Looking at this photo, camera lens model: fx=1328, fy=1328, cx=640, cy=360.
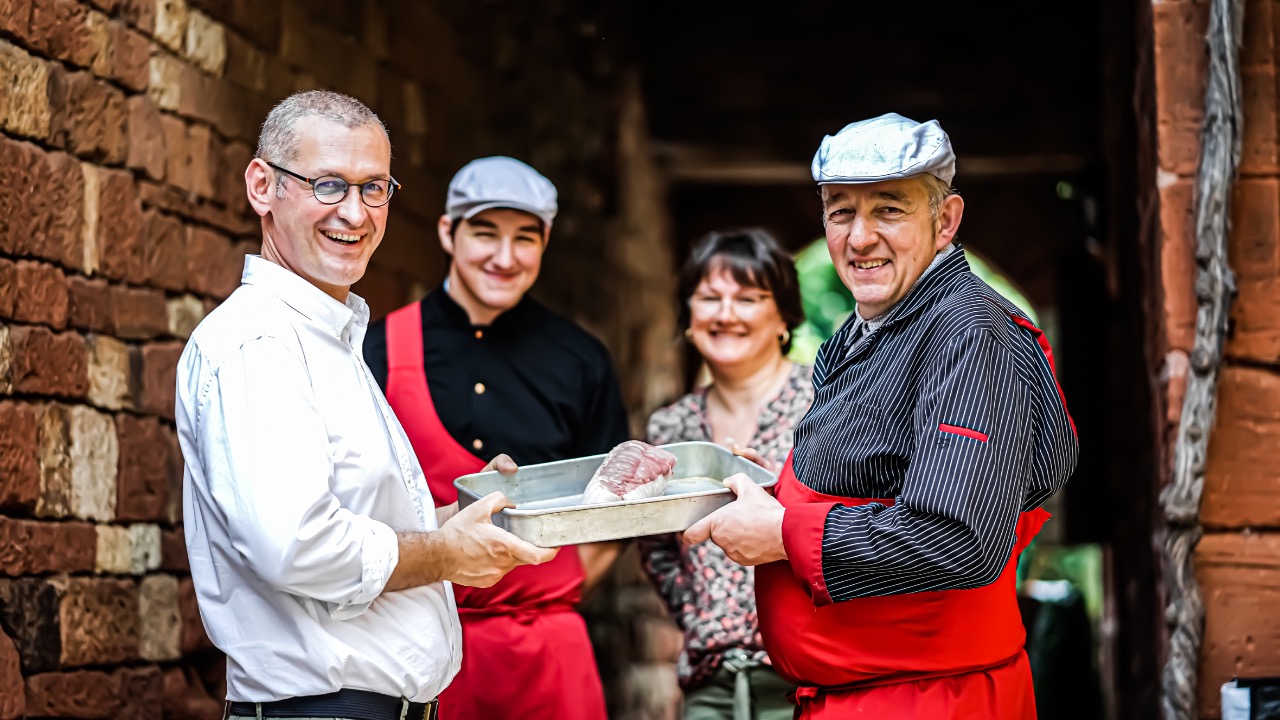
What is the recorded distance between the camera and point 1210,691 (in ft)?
9.66

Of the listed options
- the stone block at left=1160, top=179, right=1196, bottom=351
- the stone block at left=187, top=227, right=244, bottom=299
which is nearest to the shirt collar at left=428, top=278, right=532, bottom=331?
the stone block at left=187, top=227, right=244, bottom=299

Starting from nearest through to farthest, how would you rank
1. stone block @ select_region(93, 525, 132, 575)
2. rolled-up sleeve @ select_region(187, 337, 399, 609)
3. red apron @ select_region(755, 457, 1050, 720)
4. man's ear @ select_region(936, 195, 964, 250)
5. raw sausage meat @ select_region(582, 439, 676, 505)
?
1. rolled-up sleeve @ select_region(187, 337, 399, 609)
2. red apron @ select_region(755, 457, 1050, 720)
3. man's ear @ select_region(936, 195, 964, 250)
4. raw sausage meat @ select_region(582, 439, 676, 505)
5. stone block @ select_region(93, 525, 132, 575)

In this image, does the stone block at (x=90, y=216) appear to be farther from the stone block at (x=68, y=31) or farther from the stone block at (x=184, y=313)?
the stone block at (x=184, y=313)

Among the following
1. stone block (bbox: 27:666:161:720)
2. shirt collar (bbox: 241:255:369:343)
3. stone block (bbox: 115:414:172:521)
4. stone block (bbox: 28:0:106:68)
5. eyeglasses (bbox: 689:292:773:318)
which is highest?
stone block (bbox: 28:0:106:68)

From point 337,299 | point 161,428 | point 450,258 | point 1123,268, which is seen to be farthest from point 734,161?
point 337,299

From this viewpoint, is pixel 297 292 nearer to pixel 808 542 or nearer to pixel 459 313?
pixel 808 542

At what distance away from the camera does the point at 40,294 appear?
2789mm

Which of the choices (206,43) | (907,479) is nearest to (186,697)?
(206,43)

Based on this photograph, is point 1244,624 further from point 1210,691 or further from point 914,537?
point 914,537

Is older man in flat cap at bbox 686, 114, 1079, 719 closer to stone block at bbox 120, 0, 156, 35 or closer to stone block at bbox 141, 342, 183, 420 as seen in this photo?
stone block at bbox 141, 342, 183, 420

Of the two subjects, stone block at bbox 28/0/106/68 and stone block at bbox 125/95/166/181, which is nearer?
stone block at bbox 28/0/106/68

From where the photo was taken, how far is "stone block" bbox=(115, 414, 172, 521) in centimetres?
313

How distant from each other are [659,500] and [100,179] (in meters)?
1.57

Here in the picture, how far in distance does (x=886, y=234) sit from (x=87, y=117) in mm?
1818
